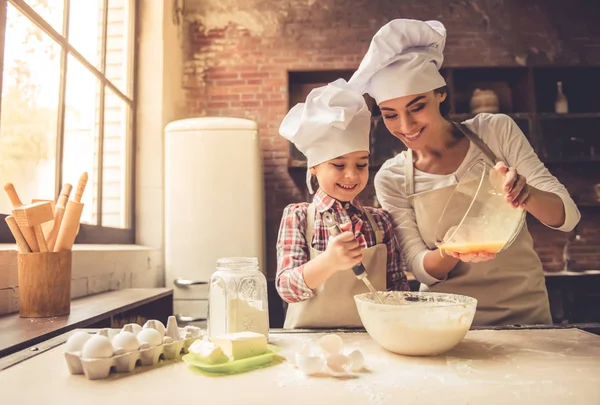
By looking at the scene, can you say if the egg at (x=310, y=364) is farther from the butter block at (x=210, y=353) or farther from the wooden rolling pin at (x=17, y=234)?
the wooden rolling pin at (x=17, y=234)

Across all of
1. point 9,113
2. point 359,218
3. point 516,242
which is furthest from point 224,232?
point 516,242

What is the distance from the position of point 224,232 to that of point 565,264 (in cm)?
271

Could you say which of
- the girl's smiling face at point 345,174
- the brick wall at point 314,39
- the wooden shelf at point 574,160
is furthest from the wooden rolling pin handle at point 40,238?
the wooden shelf at point 574,160

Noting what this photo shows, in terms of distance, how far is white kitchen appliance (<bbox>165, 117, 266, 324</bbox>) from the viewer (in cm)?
314

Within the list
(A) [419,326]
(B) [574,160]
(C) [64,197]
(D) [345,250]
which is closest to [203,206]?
(C) [64,197]

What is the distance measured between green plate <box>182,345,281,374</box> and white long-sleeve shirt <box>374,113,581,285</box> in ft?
2.36

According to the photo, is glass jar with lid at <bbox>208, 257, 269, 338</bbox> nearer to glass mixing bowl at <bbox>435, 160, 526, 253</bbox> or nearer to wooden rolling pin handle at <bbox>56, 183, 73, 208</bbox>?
glass mixing bowl at <bbox>435, 160, 526, 253</bbox>

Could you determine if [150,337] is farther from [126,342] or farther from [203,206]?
[203,206]

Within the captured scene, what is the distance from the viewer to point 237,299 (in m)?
1.03

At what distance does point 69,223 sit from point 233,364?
848 millimetres

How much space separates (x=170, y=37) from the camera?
145 inches

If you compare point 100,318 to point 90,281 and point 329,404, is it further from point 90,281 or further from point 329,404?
point 329,404

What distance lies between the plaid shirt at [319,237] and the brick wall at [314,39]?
256 centimetres

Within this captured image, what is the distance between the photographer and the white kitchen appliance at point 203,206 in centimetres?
314
